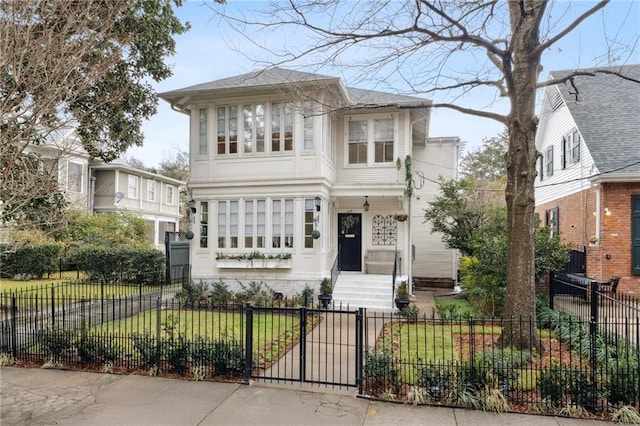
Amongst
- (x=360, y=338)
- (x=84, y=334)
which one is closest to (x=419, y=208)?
(x=360, y=338)

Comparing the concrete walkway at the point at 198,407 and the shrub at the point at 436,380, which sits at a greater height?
the shrub at the point at 436,380

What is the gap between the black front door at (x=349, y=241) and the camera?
1442 cm

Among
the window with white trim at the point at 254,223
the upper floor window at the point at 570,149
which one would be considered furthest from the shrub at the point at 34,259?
the upper floor window at the point at 570,149

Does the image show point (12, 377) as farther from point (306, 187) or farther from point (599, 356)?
point (599, 356)

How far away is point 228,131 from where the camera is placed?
13031mm

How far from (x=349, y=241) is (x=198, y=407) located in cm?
976

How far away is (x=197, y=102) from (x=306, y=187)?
4609 mm

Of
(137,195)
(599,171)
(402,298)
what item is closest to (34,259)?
(137,195)

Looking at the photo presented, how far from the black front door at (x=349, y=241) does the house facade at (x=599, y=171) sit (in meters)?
7.08

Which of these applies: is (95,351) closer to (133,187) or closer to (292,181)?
(292,181)

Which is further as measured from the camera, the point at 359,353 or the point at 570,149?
the point at 570,149

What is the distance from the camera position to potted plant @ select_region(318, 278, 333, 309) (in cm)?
1177

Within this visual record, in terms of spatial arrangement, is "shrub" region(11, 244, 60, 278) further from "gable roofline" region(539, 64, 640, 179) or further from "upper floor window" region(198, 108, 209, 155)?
"gable roofline" region(539, 64, 640, 179)

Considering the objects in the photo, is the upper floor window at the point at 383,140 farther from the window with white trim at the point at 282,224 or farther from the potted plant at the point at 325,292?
the potted plant at the point at 325,292
